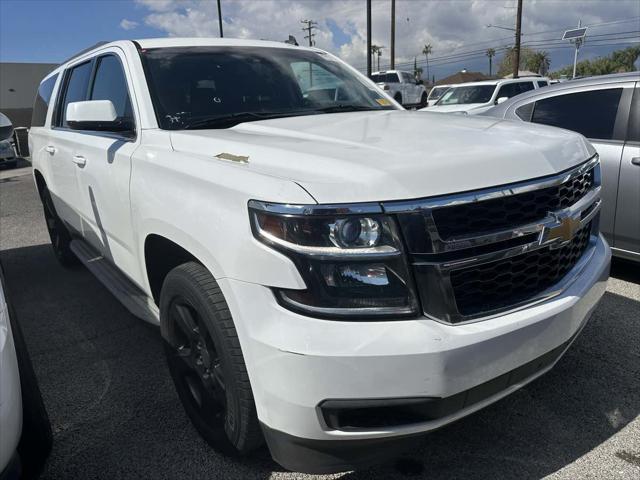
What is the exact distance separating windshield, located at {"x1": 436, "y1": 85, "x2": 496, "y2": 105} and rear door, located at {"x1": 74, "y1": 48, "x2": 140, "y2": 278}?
1296 centimetres

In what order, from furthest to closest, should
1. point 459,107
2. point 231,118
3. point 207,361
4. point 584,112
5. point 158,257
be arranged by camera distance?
point 459,107 → point 584,112 → point 231,118 → point 158,257 → point 207,361

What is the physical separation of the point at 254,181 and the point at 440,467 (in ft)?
4.73

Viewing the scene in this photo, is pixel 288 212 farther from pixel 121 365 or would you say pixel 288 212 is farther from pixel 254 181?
pixel 121 365

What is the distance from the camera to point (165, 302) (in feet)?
7.93

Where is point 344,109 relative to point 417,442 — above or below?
above

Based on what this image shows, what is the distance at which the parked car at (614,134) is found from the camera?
Result: 402cm

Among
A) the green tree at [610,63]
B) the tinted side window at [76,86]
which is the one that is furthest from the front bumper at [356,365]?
the green tree at [610,63]

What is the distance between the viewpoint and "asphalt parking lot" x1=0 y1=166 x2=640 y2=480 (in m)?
2.27

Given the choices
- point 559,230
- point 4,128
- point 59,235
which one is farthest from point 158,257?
point 4,128

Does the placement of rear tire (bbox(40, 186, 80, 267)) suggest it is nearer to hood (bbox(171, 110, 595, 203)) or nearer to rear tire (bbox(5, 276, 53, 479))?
hood (bbox(171, 110, 595, 203))

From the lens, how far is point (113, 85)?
3.32 meters

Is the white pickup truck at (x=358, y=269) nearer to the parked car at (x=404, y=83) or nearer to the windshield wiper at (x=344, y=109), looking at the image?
the windshield wiper at (x=344, y=109)

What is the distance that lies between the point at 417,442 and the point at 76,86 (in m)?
3.87

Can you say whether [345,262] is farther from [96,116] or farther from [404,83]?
[404,83]
